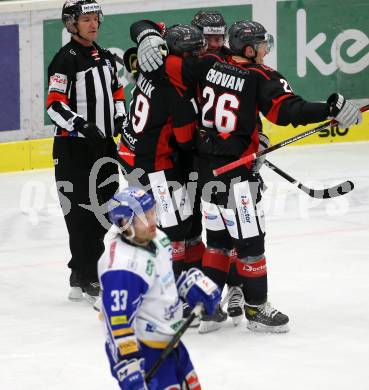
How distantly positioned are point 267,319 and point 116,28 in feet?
15.6

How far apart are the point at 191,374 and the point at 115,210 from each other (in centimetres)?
63

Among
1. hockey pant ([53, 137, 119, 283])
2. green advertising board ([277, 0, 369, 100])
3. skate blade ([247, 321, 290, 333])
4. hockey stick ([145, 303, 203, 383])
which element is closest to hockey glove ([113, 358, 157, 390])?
hockey stick ([145, 303, 203, 383])

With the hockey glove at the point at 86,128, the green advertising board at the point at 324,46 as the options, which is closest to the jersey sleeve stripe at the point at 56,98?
the hockey glove at the point at 86,128

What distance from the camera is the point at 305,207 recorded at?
8.71 m

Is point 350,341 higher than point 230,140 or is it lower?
lower

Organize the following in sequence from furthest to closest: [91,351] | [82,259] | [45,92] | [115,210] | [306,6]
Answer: [306,6]
[45,92]
[82,259]
[91,351]
[115,210]

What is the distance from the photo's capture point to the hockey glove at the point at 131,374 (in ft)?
12.5

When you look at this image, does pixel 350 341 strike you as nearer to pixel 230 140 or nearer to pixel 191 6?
pixel 230 140

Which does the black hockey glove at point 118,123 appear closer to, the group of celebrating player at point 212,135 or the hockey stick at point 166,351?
the group of celebrating player at point 212,135

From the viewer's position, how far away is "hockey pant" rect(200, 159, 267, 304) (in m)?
5.79

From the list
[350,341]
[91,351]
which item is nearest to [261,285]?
[350,341]

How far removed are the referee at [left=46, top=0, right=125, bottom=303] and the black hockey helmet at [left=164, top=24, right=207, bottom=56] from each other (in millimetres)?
767

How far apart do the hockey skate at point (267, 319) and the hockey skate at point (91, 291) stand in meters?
1.00

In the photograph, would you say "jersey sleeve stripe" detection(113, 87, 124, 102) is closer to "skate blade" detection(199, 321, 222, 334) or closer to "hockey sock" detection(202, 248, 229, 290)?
"hockey sock" detection(202, 248, 229, 290)
